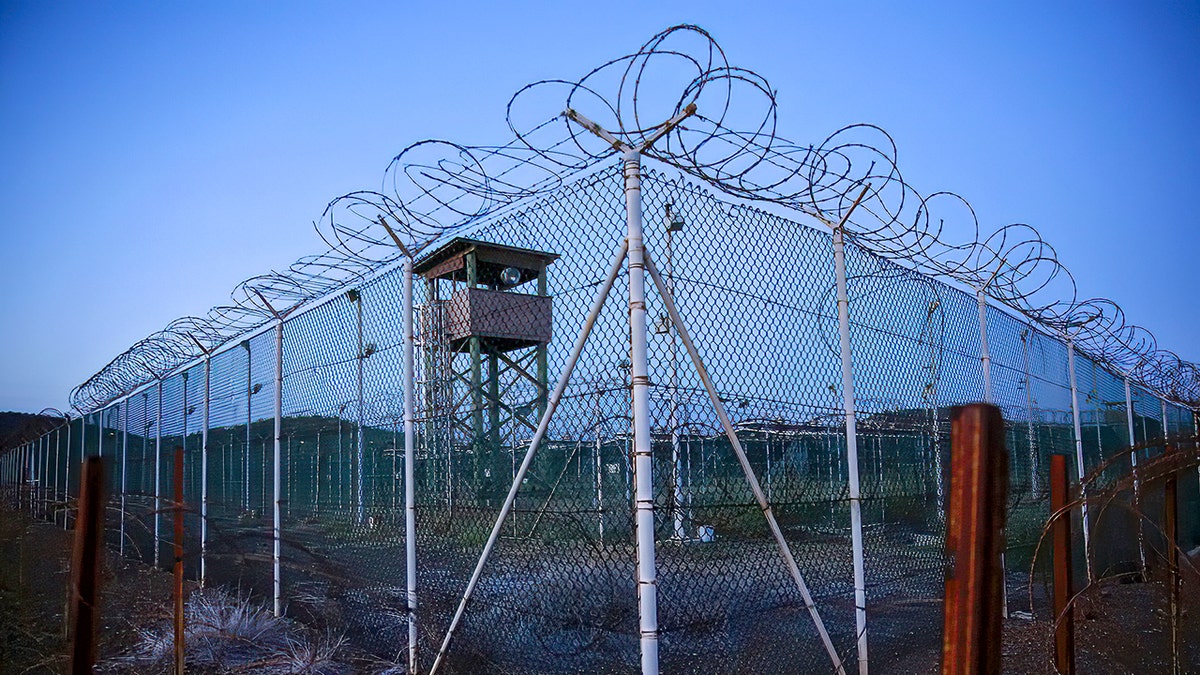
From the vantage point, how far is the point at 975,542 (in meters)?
1.48

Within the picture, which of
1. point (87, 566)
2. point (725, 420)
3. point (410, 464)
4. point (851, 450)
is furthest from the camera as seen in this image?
point (410, 464)

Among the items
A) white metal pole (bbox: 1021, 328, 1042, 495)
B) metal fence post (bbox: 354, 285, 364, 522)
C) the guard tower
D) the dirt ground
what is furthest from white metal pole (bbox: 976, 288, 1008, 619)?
metal fence post (bbox: 354, 285, 364, 522)

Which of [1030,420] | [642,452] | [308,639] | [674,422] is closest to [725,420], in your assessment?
[674,422]

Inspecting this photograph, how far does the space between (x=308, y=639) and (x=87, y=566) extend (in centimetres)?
432

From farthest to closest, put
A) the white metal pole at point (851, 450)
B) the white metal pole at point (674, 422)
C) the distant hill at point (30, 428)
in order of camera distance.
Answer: the distant hill at point (30, 428)
the white metal pole at point (851, 450)
the white metal pole at point (674, 422)

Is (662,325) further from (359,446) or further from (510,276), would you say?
(359,446)

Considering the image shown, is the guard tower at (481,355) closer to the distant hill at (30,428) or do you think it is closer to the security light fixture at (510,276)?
the security light fixture at (510,276)

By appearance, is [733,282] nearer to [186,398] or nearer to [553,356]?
[553,356]

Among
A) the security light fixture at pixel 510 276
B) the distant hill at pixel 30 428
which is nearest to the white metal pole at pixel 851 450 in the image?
the security light fixture at pixel 510 276

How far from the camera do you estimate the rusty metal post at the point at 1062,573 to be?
14.6ft

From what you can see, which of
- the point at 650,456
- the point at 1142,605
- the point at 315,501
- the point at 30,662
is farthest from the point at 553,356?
the point at 1142,605

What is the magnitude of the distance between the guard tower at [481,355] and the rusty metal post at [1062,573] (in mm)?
2690

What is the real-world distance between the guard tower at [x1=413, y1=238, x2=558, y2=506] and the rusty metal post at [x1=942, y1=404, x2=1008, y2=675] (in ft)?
10.8

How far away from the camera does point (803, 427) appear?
511 centimetres
